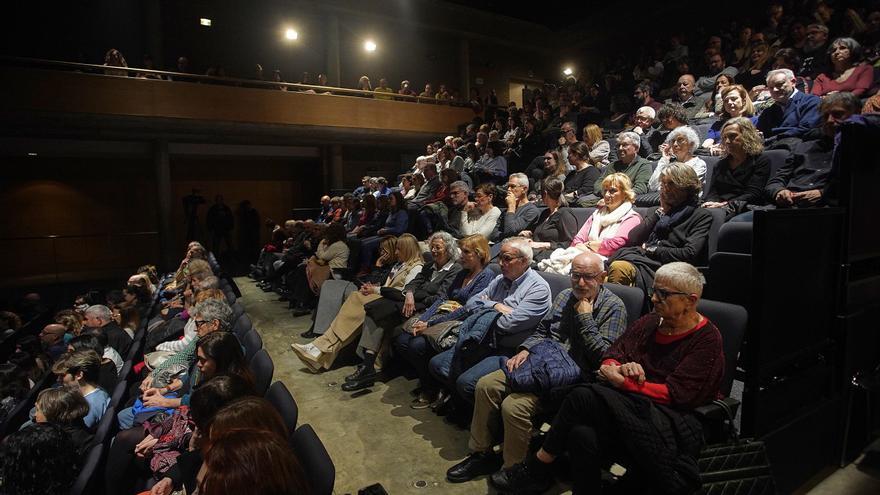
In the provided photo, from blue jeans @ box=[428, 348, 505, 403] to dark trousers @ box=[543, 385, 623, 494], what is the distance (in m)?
0.66

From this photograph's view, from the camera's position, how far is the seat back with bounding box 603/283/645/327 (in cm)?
215

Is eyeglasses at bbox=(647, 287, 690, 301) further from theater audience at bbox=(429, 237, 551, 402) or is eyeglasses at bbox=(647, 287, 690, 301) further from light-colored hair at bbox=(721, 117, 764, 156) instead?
light-colored hair at bbox=(721, 117, 764, 156)

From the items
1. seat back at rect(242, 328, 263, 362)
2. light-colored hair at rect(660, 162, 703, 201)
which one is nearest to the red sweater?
light-colored hair at rect(660, 162, 703, 201)

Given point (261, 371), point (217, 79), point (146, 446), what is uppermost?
point (217, 79)

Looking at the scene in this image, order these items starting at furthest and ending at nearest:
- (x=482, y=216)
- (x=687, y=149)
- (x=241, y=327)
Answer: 1. (x=482, y=216)
2. (x=687, y=149)
3. (x=241, y=327)

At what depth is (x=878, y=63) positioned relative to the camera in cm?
345

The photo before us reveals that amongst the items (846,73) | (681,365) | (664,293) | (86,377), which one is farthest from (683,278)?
(846,73)

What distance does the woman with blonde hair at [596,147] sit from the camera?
430cm

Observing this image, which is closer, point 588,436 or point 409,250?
point 588,436

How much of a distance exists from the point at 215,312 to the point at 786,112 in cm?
Result: 394

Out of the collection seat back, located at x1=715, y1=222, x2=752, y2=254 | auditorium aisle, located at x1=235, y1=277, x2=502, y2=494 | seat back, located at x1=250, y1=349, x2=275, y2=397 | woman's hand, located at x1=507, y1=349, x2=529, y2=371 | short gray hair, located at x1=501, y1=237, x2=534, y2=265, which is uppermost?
seat back, located at x1=715, y1=222, x2=752, y2=254

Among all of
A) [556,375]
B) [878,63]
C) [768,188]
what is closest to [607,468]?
[556,375]

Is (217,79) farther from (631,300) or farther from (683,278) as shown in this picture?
(683,278)

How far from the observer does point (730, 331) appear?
1776mm
